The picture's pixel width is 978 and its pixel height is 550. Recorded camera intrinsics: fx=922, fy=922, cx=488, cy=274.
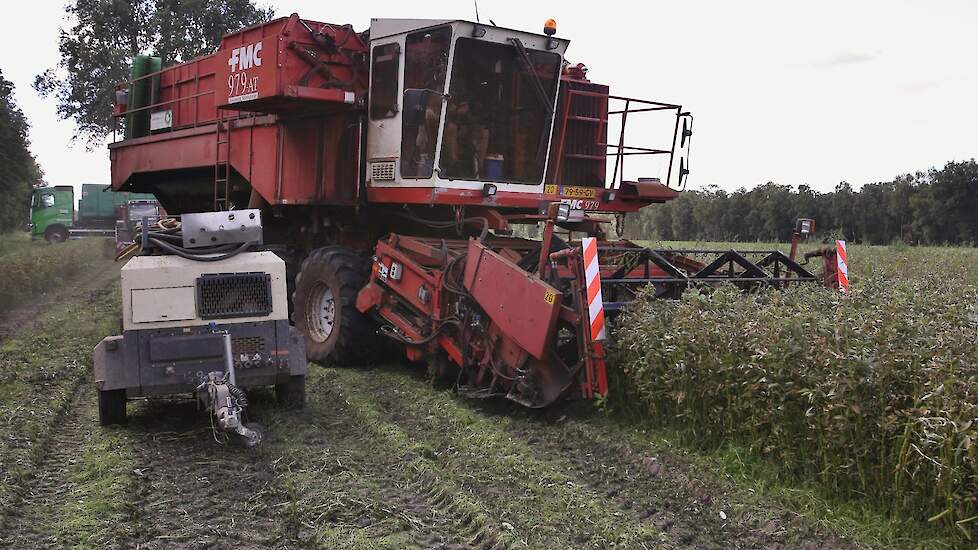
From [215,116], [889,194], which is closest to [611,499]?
[215,116]

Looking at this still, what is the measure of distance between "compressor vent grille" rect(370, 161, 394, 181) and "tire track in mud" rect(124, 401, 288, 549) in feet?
9.81


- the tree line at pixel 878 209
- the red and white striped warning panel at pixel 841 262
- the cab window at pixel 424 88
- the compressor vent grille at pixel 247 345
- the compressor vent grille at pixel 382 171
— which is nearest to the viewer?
the compressor vent grille at pixel 247 345

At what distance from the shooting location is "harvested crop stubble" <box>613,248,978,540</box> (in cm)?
410

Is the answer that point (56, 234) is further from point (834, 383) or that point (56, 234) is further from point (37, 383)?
point (834, 383)

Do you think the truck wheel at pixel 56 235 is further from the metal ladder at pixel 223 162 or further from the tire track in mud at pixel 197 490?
the tire track in mud at pixel 197 490

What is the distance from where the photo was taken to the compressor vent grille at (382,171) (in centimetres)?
884

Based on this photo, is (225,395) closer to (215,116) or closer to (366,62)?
Result: (366,62)

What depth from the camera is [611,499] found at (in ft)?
16.6

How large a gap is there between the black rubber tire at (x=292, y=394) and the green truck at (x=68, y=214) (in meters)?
30.9

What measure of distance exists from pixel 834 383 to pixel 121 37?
30824 millimetres

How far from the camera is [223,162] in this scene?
35.8ft

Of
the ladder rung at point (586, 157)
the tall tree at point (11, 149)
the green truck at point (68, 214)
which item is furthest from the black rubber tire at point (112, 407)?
the green truck at point (68, 214)

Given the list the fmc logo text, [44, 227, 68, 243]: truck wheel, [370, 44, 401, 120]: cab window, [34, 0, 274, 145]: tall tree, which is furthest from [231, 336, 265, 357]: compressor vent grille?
[44, 227, 68, 243]: truck wheel

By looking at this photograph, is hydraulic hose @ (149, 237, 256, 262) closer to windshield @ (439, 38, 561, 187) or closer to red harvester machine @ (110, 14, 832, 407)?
red harvester machine @ (110, 14, 832, 407)
